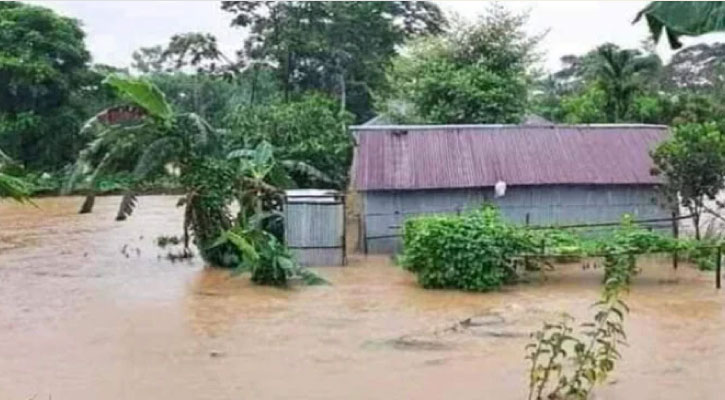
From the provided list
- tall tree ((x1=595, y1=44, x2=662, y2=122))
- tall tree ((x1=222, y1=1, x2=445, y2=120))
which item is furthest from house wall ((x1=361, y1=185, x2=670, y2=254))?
tall tree ((x1=222, y1=1, x2=445, y2=120))

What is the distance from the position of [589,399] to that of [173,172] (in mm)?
10569

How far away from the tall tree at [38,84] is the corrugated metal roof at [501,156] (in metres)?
17.9

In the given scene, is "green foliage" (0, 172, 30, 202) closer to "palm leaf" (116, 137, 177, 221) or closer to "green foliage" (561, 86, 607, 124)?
"palm leaf" (116, 137, 177, 221)

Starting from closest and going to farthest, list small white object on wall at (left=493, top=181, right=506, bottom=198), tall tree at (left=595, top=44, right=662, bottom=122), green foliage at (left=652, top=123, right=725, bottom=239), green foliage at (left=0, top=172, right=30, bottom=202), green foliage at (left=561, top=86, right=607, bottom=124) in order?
green foliage at (left=0, top=172, right=30, bottom=202) → green foliage at (left=652, top=123, right=725, bottom=239) → small white object on wall at (left=493, top=181, right=506, bottom=198) → green foliage at (left=561, top=86, right=607, bottom=124) → tall tree at (left=595, top=44, right=662, bottom=122)

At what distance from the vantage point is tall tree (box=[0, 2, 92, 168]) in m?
34.0

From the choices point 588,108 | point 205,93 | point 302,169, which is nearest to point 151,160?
point 302,169

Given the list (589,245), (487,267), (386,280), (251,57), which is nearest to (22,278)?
(386,280)

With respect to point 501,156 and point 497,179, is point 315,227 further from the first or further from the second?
point 501,156

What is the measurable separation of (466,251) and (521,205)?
4.68m

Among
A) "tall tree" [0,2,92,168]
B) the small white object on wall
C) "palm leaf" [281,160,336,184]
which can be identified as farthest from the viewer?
"tall tree" [0,2,92,168]

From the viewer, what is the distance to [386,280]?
1548 cm

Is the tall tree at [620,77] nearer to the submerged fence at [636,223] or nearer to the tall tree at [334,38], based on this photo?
the tall tree at [334,38]

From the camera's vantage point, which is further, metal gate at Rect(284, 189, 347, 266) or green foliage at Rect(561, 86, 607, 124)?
green foliage at Rect(561, 86, 607, 124)

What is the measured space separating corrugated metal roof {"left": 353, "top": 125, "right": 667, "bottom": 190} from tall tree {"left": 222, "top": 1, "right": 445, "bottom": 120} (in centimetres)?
1422
